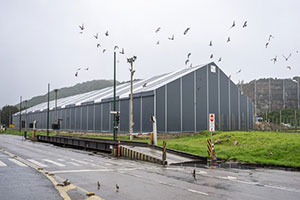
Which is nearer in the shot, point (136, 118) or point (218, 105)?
point (136, 118)

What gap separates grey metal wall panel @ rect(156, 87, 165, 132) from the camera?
3535cm

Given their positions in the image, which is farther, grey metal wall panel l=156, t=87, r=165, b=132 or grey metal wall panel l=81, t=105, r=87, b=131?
grey metal wall panel l=81, t=105, r=87, b=131

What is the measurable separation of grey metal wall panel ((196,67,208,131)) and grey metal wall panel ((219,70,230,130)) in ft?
11.0

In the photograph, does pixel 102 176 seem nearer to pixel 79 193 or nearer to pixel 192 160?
pixel 79 193

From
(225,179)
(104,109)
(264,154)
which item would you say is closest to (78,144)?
(104,109)

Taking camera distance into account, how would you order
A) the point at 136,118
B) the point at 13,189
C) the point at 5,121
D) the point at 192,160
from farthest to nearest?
the point at 5,121
the point at 136,118
the point at 192,160
the point at 13,189

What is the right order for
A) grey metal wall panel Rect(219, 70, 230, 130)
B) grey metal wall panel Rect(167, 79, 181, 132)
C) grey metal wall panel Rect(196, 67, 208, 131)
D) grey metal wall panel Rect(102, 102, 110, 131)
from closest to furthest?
grey metal wall panel Rect(167, 79, 181, 132) → grey metal wall panel Rect(196, 67, 208, 131) → grey metal wall panel Rect(219, 70, 230, 130) → grey metal wall panel Rect(102, 102, 110, 131)

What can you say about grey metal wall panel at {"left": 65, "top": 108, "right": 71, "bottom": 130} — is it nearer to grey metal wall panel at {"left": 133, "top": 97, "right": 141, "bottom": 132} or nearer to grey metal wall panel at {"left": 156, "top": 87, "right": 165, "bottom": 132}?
grey metal wall panel at {"left": 133, "top": 97, "right": 141, "bottom": 132}

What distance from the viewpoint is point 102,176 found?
1202cm

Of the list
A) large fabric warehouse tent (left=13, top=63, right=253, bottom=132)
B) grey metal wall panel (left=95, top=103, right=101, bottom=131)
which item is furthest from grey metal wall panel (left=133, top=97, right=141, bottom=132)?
grey metal wall panel (left=95, top=103, right=101, bottom=131)

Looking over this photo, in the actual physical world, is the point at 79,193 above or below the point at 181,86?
below

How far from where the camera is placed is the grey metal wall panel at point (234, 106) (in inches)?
1746

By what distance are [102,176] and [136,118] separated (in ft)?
83.1

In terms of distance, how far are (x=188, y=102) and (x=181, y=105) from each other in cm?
143
